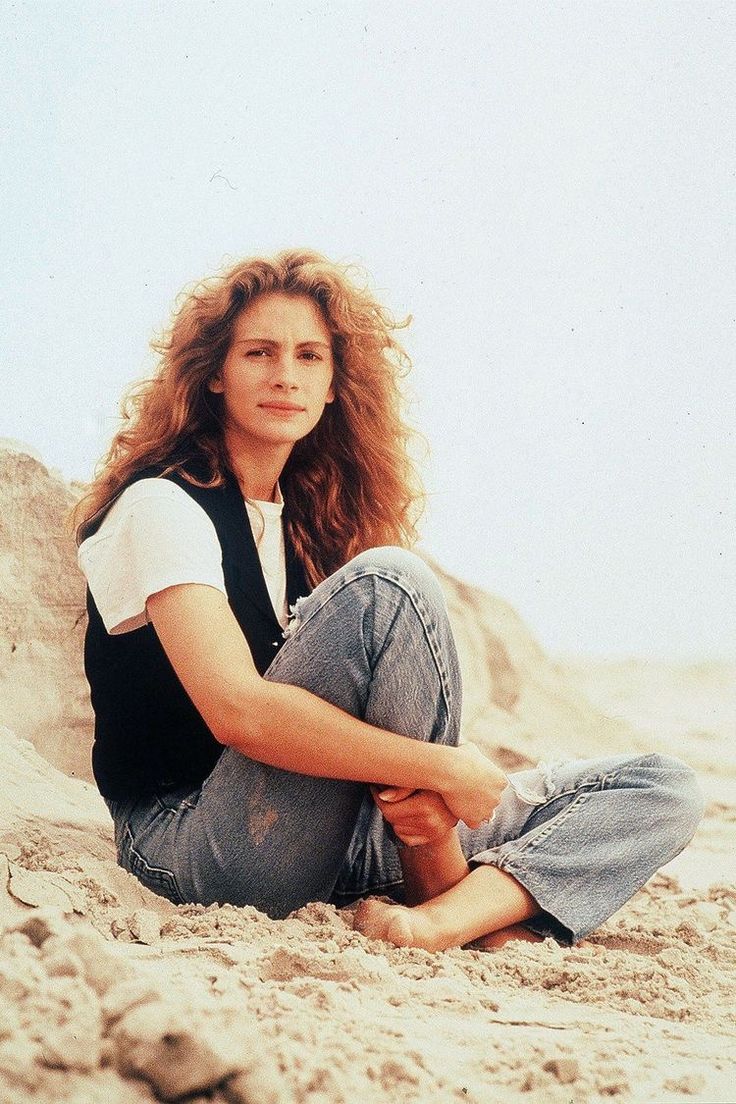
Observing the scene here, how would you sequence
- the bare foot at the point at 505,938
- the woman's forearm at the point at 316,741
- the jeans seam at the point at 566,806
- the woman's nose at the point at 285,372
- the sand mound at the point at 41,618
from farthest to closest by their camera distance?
1. the sand mound at the point at 41,618
2. the woman's nose at the point at 285,372
3. the jeans seam at the point at 566,806
4. the bare foot at the point at 505,938
5. the woman's forearm at the point at 316,741

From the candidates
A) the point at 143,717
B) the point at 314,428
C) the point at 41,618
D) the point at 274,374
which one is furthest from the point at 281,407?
the point at 41,618

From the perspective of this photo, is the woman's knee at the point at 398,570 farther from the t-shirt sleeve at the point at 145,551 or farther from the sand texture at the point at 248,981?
the sand texture at the point at 248,981

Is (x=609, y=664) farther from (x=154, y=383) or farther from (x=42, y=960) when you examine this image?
(x=42, y=960)

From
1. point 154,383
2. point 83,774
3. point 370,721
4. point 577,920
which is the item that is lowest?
point 83,774

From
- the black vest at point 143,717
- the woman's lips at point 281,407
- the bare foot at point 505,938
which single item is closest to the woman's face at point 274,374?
the woman's lips at point 281,407

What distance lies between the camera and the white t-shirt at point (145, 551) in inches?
80.6

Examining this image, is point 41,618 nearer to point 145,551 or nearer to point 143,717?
point 143,717

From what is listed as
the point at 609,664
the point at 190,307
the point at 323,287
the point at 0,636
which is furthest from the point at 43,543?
the point at 609,664

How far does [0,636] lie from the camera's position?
10.0ft

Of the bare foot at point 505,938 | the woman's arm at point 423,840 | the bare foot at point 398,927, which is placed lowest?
the bare foot at point 505,938

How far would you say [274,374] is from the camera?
98.4 inches

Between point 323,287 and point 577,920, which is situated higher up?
point 323,287

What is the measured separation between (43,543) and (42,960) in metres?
2.10

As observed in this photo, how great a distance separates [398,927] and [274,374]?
113cm
